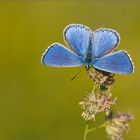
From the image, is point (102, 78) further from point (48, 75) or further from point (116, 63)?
point (48, 75)

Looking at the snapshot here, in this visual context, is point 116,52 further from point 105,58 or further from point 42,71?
point 42,71

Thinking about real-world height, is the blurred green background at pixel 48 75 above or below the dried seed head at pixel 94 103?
above

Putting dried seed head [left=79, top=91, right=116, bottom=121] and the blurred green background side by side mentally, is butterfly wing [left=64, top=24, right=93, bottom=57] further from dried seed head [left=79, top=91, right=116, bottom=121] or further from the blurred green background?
the blurred green background

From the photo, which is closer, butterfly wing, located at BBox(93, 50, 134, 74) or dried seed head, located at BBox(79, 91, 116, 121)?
butterfly wing, located at BBox(93, 50, 134, 74)

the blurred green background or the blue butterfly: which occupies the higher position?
the blurred green background

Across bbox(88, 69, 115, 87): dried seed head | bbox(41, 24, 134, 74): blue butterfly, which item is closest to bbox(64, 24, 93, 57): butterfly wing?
bbox(41, 24, 134, 74): blue butterfly

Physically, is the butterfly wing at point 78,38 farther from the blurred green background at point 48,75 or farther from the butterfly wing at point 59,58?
the blurred green background at point 48,75

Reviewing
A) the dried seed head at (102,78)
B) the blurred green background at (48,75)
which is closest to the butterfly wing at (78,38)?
the dried seed head at (102,78)
